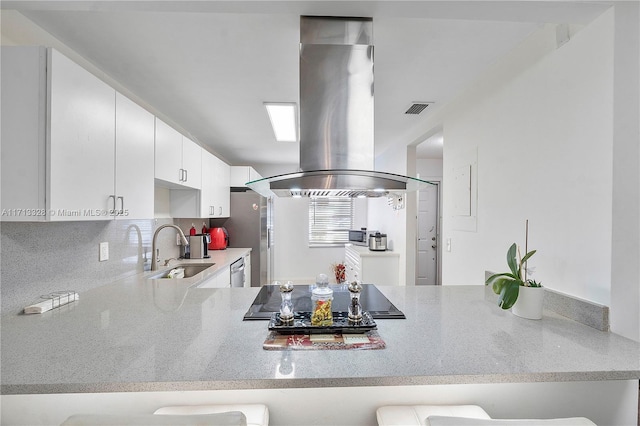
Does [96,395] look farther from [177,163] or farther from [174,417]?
[177,163]

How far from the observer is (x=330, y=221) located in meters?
6.04

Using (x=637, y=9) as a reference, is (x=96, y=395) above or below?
below

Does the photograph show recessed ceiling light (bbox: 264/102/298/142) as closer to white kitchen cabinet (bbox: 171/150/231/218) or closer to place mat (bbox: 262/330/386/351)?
white kitchen cabinet (bbox: 171/150/231/218)

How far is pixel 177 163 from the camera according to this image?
2545 mm

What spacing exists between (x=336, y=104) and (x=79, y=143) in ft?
3.92

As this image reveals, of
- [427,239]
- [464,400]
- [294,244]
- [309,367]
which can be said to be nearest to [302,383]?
[309,367]

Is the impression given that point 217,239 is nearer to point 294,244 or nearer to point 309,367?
point 294,244

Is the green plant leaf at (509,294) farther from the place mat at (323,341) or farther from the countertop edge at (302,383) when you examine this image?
the place mat at (323,341)

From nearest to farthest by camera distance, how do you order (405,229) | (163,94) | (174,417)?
(174,417) → (163,94) → (405,229)

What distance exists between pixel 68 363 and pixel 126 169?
3.71 ft

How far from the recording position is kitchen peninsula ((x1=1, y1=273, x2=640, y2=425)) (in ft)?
2.86

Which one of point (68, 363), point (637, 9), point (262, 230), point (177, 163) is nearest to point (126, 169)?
point (177, 163)

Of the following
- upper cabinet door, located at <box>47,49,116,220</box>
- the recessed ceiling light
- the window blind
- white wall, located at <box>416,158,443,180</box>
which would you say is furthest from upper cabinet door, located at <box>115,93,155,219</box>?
white wall, located at <box>416,158,443,180</box>

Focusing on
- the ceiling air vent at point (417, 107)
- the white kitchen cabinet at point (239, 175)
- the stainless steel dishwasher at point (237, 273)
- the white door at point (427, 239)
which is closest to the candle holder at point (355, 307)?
the ceiling air vent at point (417, 107)
